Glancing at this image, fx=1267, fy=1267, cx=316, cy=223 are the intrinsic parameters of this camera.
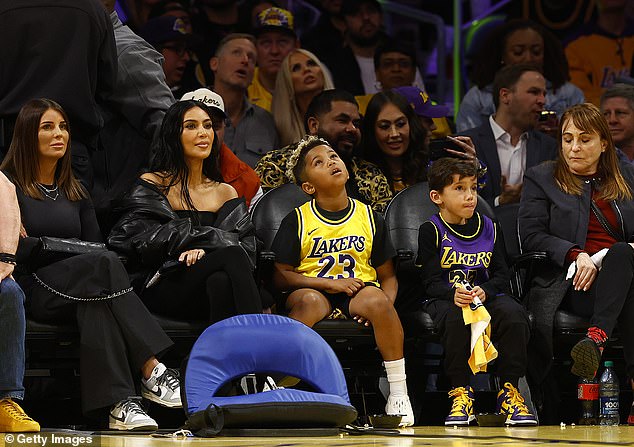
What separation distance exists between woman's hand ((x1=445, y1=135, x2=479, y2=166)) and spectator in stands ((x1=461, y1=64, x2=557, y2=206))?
0.31 meters

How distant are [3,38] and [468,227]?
2.26 metres

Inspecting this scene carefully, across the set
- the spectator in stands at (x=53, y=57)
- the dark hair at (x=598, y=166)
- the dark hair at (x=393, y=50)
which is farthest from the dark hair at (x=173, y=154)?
the dark hair at (x=393, y=50)

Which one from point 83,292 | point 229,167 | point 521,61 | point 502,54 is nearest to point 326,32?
point 502,54

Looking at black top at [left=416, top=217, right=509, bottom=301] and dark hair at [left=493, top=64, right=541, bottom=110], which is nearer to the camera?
black top at [left=416, top=217, right=509, bottom=301]

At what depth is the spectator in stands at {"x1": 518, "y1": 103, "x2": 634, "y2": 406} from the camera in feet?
18.0

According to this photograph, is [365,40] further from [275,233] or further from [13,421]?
[13,421]

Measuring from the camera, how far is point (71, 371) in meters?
5.30


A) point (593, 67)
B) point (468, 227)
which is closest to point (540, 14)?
point (593, 67)

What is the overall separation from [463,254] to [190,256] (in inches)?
49.1

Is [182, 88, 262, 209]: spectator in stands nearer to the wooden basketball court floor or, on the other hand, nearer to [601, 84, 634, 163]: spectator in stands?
the wooden basketball court floor

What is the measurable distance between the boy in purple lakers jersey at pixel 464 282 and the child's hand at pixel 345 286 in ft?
1.09

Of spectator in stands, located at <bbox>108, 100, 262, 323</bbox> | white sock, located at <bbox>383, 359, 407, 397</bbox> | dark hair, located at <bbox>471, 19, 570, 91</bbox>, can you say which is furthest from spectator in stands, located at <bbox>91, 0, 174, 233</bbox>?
dark hair, located at <bbox>471, 19, 570, 91</bbox>

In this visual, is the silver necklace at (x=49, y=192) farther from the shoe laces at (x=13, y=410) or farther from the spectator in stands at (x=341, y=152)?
the spectator in stands at (x=341, y=152)

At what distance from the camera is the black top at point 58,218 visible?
5234mm
